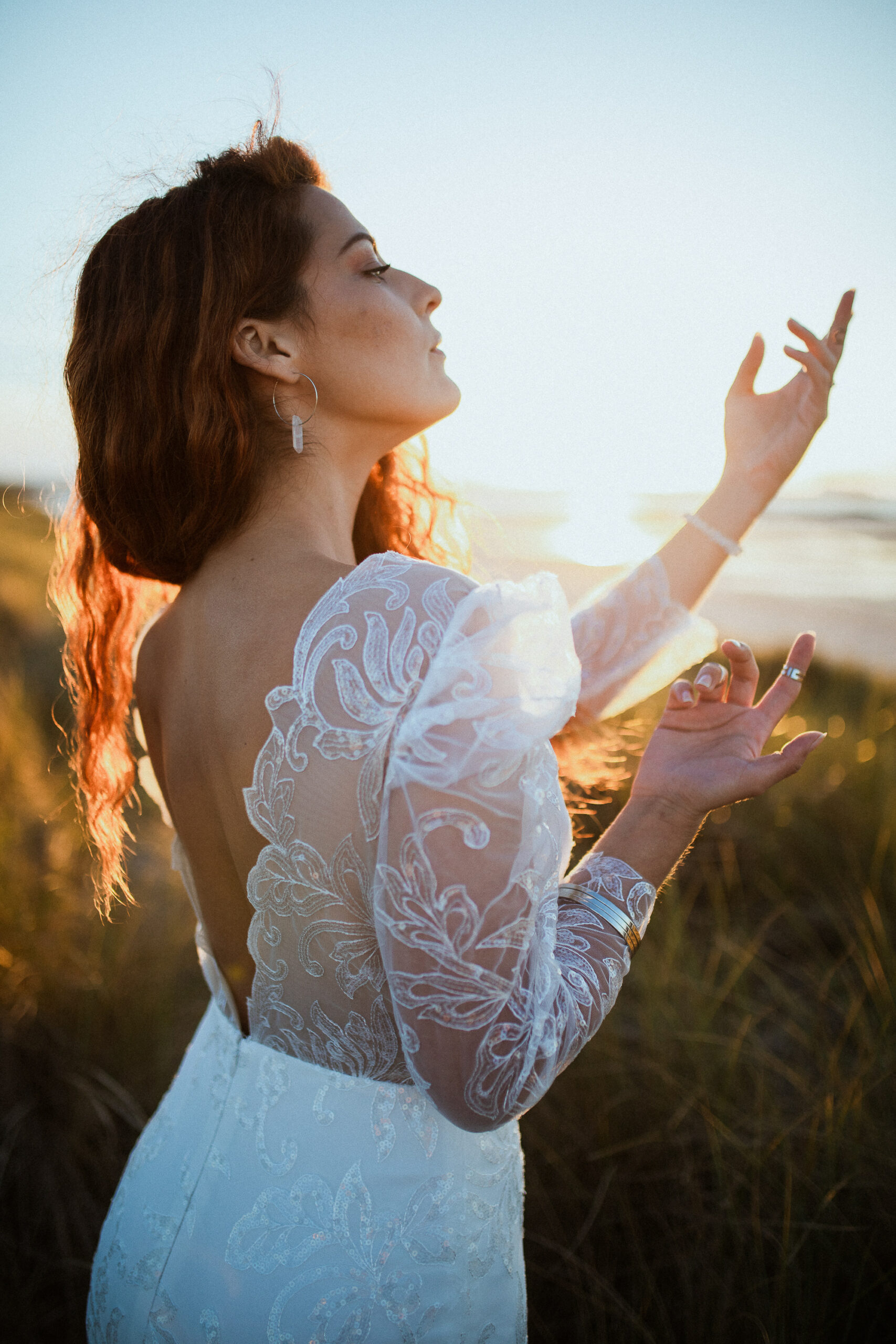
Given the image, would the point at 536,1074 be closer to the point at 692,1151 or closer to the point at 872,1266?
the point at 872,1266

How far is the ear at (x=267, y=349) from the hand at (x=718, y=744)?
87 cm

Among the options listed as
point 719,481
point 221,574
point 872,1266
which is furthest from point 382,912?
point 872,1266

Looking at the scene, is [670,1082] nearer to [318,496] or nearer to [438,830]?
[438,830]

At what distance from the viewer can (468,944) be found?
99 cm

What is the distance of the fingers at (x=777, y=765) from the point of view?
1.26m

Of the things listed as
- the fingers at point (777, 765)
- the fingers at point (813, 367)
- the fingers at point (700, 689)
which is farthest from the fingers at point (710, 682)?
the fingers at point (813, 367)

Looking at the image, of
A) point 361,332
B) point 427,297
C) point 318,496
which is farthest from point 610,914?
point 427,297

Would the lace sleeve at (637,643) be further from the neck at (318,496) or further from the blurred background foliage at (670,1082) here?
the neck at (318,496)

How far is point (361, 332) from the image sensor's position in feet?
4.98

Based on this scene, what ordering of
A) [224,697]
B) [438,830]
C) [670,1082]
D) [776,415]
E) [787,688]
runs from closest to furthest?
[438,830], [224,697], [787,688], [776,415], [670,1082]

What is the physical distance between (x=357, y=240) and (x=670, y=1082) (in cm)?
234

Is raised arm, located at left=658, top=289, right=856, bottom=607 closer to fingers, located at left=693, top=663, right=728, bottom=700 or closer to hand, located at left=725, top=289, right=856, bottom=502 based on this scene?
hand, located at left=725, top=289, right=856, bottom=502

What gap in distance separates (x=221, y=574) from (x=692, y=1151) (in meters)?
2.13

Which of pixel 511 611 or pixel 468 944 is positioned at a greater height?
pixel 511 611
